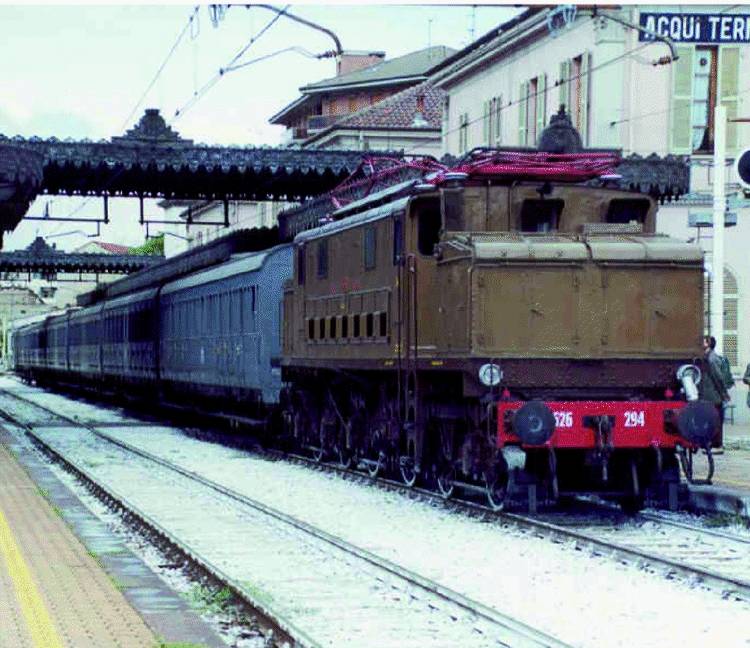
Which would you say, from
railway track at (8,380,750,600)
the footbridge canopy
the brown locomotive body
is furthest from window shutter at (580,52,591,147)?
railway track at (8,380,750,600)

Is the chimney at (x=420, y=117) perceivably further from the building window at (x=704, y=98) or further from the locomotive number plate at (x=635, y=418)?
the locomotive number plate at (x=635, y=418)

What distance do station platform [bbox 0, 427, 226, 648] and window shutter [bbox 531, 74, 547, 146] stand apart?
2623cm

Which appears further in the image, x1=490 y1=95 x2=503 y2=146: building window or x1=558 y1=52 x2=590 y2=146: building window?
x1=490 y1=95 x2=503 y2=146: building window

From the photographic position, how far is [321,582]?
11.8 m

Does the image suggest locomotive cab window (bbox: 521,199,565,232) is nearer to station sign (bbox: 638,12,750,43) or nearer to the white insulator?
the white insulator

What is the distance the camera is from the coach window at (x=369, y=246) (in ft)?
59.8

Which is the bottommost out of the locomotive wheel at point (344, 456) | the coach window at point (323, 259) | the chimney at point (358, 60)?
the locomotive wheel at point (344, 456)

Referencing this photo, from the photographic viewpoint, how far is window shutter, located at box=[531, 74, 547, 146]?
40.9m

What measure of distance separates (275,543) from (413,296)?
360 cm

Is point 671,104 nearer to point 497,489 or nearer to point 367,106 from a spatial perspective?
point 497,489

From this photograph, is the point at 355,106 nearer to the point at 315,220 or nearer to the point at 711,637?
the point at 315,220

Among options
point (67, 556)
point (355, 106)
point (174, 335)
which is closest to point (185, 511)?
point (67, 556)

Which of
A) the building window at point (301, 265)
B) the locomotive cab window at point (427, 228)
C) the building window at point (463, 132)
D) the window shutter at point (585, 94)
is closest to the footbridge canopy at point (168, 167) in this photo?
the window shutter at point (585, 94)

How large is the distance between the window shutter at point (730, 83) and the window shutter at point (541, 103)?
5666 mm
